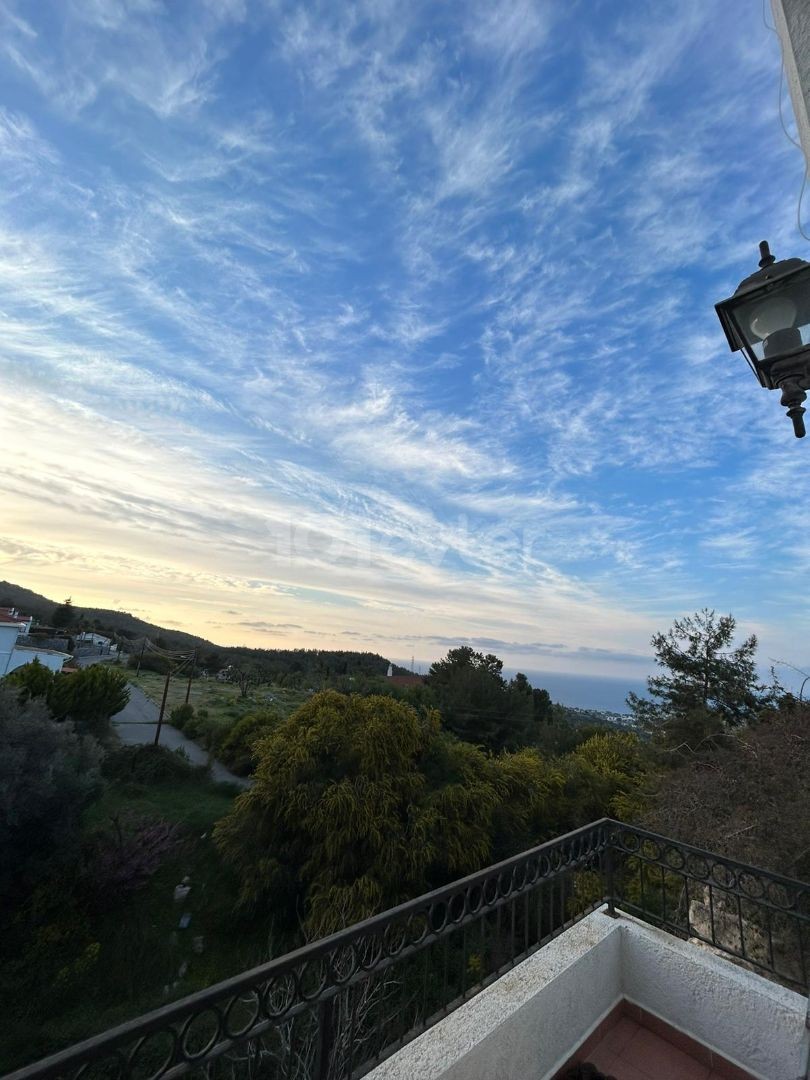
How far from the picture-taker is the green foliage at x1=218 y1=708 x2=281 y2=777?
51.1ft

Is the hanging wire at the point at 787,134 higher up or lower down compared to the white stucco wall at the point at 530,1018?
higher up

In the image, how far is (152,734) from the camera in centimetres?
1945

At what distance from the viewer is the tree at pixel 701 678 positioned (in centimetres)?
1013

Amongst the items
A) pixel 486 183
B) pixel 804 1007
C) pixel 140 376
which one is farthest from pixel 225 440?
pixel 804 1007

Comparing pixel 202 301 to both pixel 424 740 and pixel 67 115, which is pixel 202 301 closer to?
pixel 67 115

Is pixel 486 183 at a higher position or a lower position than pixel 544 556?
higher

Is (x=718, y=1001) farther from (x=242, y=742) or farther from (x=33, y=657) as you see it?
(x=33, y=657)

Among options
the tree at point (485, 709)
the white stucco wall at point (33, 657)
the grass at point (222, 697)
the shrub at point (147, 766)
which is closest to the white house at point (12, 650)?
the white stucco wall at point (33, 657)

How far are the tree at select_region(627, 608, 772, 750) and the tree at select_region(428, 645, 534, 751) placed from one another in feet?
22.8

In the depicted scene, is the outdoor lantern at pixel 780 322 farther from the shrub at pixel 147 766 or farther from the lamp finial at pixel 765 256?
the shrub at pixel 147 766

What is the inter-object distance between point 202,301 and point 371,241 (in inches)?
94.3

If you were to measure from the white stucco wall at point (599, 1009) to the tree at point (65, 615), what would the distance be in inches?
1977

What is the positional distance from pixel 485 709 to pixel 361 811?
11681 millimetres

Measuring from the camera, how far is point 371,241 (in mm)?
6285
